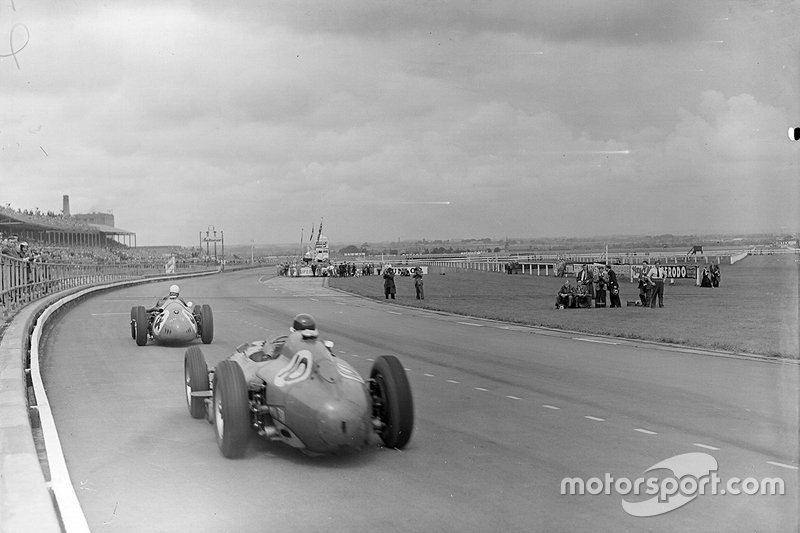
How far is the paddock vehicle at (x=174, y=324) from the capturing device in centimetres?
1814

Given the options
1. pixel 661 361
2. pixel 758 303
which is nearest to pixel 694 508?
pixel 661 361

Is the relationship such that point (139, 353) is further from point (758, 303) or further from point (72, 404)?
point (758, 303)

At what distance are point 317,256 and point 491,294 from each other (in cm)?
869

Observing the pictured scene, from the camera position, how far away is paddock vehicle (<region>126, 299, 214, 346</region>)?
18141 millimetres

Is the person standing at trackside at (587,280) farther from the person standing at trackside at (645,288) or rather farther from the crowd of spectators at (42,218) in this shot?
the crowd of spectators at (42,218)

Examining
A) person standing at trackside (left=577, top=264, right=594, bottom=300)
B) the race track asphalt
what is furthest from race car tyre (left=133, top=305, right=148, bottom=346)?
person standing at trackside (left=577, top=264, right=594, bottom=300)

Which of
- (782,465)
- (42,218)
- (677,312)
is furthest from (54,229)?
Answer: (782,465)

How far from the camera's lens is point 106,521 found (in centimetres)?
630

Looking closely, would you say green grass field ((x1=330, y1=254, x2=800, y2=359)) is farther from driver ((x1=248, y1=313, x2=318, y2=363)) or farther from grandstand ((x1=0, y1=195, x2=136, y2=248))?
grandstand ((x1=0, y1=195, x2=136, y2=248))

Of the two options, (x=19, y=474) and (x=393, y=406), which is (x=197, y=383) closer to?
(x=393, y=406)

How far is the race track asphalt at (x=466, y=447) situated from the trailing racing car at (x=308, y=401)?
0.25 metres
